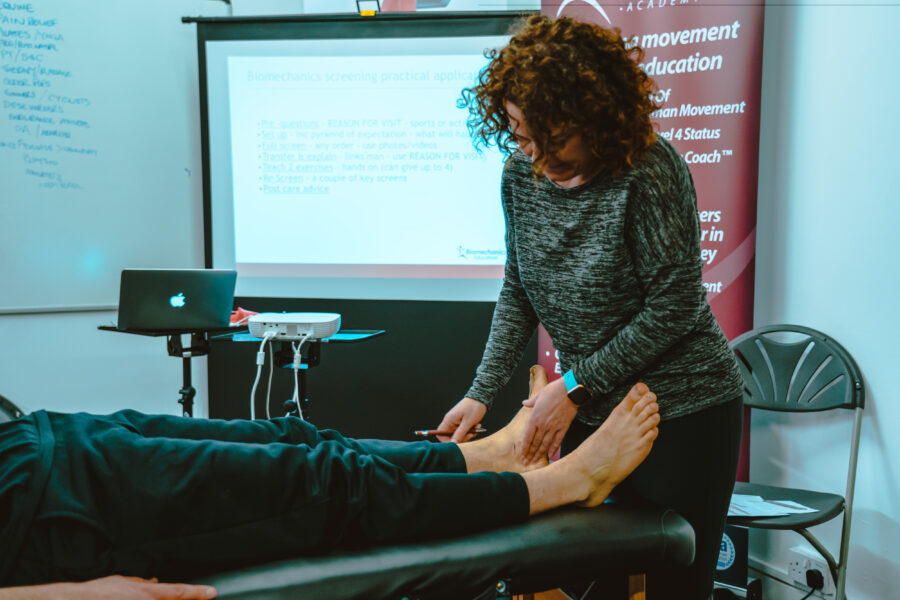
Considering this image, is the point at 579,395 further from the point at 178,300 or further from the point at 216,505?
the point at 178,300

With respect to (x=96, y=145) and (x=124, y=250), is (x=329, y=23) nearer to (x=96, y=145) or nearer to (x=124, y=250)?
(x=96, y=145)

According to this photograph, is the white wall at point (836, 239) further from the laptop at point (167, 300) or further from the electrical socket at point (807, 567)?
the laptop at point (167, 300)

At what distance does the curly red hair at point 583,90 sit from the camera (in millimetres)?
906

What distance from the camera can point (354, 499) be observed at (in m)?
0.97

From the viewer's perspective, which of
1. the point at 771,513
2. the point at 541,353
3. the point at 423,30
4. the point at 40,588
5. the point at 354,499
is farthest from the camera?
the point at 423,30

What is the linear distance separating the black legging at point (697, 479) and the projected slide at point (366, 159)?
1.64m

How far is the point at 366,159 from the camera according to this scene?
261 cm

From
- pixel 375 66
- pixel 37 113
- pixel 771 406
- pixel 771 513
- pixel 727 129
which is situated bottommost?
pixel 771 513

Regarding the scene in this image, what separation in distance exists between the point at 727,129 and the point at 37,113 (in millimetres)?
2600

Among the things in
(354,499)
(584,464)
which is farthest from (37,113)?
(584,464)

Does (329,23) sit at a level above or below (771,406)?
above

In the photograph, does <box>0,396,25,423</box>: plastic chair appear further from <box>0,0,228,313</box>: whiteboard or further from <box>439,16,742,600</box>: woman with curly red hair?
<box>0,0,228,313</box>: whiteboard

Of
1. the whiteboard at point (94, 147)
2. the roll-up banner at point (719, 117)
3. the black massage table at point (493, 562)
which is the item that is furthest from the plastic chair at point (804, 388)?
the whiteboard at point (94, 147)

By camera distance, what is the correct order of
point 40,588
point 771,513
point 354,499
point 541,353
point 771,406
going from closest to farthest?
point 40,588 < point 354,499 < point 771,513 < point 771,406 < point 541,353
